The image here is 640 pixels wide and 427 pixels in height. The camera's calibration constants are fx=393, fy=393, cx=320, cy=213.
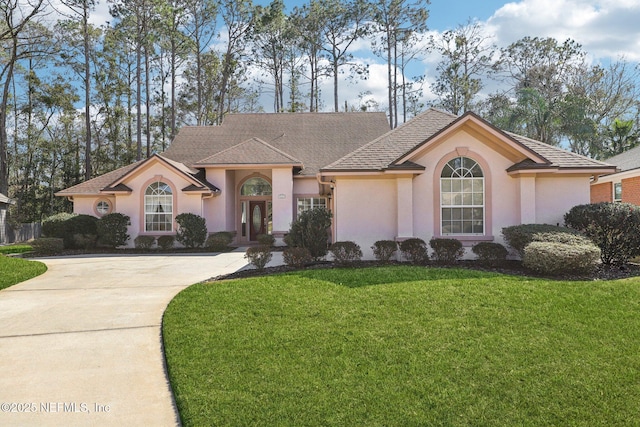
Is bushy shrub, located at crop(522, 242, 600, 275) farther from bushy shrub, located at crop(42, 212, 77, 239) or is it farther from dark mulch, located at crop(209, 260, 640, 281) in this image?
bushy shrub, located at crop(42, 212, 77, 239)

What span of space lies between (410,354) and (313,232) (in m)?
6.37

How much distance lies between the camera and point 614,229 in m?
10.3

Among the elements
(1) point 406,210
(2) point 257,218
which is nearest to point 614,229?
(1) point 406,210

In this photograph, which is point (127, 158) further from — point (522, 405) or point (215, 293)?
point (522, 405)

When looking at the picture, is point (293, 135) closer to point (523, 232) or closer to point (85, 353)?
point (523, 232)

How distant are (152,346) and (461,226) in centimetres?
961

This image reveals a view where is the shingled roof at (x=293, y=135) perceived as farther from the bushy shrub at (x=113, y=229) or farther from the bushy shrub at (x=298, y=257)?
the bushy shrub at (x=298, y=257)

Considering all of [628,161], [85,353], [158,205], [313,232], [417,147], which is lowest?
[85,353]

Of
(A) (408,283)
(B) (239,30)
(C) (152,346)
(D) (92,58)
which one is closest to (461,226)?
(A) (408,283)

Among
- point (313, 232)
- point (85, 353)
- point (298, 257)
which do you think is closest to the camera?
point (85, 353)

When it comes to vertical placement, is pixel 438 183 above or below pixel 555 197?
above

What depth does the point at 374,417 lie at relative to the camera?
3.82m

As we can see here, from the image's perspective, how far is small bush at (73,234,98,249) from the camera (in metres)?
18.0

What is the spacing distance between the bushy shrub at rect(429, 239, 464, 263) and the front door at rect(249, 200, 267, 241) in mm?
12203
